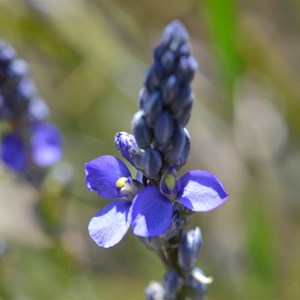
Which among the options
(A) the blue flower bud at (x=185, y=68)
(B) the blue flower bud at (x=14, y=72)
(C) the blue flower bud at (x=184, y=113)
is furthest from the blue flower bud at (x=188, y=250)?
(B) the blue flower bud at (x=14, y=72)

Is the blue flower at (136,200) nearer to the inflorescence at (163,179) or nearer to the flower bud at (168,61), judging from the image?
the inflorescence at (163,179)

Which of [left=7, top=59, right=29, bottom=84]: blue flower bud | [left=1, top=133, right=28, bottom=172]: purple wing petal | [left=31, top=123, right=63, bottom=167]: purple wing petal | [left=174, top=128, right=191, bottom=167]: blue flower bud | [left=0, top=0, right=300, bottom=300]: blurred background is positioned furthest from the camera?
[left=0, top=0, right=300, bottom=300]: blurred background

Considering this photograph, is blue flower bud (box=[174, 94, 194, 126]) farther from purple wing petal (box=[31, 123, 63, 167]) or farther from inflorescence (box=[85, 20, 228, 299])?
purple wing petal (box=[31, 123, 63, 167])

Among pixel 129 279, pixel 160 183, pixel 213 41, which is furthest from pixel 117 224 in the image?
pixel 129 279

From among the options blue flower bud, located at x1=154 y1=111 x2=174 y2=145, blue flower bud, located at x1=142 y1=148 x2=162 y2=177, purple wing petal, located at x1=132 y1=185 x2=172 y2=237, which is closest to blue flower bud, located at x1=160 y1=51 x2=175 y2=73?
blue flower bud, located at x1=154 y1=111 x2=174 y2=145

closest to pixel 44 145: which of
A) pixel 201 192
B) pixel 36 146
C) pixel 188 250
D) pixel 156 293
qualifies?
pixel 36 146

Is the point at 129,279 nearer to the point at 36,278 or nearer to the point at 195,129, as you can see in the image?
the point at 36,278
